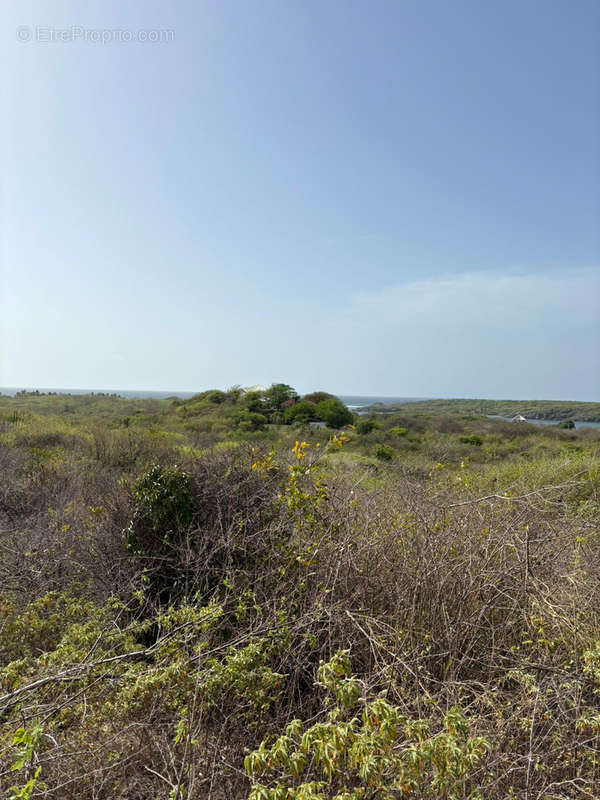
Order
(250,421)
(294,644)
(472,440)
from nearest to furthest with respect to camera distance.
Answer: (294,644), (250,421), (472,440)

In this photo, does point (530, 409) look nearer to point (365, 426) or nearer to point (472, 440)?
point (472, 440)

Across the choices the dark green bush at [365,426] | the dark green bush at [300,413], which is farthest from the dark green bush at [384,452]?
the dark green bush at [300,413]

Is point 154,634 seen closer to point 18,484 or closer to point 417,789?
point 417,789

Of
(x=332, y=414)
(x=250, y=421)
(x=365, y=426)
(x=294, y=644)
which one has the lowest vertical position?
(x=294, y=644)

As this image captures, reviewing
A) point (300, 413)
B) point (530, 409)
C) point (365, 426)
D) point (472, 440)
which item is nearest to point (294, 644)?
point (300, 413)

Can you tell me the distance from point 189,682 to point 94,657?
0.79 m

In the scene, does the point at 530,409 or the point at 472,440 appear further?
the point at 530,409

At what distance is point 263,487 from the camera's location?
5.03 metres

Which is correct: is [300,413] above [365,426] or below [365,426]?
above

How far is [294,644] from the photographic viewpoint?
3078mm

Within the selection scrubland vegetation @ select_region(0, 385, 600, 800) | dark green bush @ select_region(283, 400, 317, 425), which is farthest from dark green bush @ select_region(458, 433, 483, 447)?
scrubland vegetation @ select_region(0, 385, 600, 800)

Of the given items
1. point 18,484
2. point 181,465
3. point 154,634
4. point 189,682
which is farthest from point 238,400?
point 189,682

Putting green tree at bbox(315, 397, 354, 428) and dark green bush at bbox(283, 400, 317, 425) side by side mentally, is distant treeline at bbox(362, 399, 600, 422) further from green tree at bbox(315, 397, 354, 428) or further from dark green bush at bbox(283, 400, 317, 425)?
dark green bush at bbox(283, 400, 317, 425)

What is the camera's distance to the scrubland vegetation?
2.01 meters
